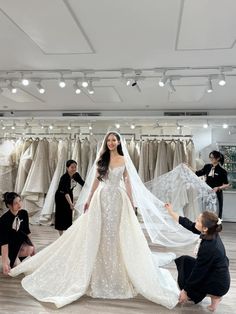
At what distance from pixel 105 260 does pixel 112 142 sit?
1.14m

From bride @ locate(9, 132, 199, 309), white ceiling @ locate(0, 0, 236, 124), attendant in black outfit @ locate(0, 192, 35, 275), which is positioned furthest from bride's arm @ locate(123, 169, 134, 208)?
white ceiling @ locate(0, 0, 236, 124)

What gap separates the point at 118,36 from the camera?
3.08 metres

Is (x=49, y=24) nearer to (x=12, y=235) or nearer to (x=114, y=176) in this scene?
(x=114, y=176)

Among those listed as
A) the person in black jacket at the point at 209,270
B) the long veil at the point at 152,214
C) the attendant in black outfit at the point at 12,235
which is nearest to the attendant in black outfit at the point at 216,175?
the long veil at the point at 152,214

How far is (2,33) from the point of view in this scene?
3072 mm

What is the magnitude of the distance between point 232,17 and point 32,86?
3378mm

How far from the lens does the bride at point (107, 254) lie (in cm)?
274

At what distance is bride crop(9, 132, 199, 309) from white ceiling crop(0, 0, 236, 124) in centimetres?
104

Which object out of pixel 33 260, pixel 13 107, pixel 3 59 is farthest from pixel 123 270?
pixel 13 107

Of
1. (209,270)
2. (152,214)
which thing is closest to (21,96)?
(152,214)

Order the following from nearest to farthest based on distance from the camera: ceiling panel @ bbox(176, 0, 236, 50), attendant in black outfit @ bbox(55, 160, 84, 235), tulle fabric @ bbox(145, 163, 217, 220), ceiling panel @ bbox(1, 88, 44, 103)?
ceiling panel @ bbox(176, 0, 236, 50) → tulle fabric @ bbox(145, 163, 217, 220) → attendant in black outfit @ bbox(55, 160, 84, 235) → ceiling panel @ bbox(1, 88, 44, 103)

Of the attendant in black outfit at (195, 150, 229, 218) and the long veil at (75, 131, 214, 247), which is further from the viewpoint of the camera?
the attendant in black outfit at (195, 150, 229, 218)

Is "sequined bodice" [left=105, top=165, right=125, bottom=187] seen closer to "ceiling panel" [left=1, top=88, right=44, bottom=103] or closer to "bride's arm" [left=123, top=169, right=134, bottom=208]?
"bride's arm" [left=123, top=169, right=134, bottom=208]

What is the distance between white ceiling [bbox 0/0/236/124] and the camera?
2.51 meters
